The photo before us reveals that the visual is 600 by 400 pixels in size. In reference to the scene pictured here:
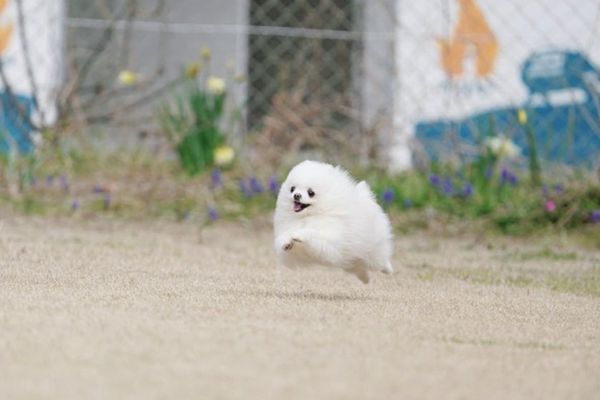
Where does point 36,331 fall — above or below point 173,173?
above

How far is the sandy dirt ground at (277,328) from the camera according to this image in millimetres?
2197

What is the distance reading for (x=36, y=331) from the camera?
8.45 feet

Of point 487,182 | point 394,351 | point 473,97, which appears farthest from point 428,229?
point 394,351

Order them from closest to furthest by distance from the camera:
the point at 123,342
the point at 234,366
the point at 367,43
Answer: the point at 234,366, the point at 123,342, the point at 367,43

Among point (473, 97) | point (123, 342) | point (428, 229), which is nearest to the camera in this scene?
point (123, 342)

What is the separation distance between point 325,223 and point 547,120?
4107 mm

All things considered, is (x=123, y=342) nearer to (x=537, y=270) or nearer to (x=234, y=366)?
(x=234, y=366)

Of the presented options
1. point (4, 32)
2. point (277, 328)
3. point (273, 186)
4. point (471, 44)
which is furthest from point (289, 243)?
point (4, 32)

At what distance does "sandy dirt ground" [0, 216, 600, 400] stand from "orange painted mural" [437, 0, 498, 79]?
2.69 metres

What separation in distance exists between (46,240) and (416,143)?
8.56 ft

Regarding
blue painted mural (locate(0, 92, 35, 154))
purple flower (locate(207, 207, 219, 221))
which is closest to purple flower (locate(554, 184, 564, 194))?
purple flower (locate(207, 207, 219, 221))

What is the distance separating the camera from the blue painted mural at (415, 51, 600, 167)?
23.2 ft

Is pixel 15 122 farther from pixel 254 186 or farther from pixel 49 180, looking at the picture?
pixel 254 186

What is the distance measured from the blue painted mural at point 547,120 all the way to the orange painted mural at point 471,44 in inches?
8.4
